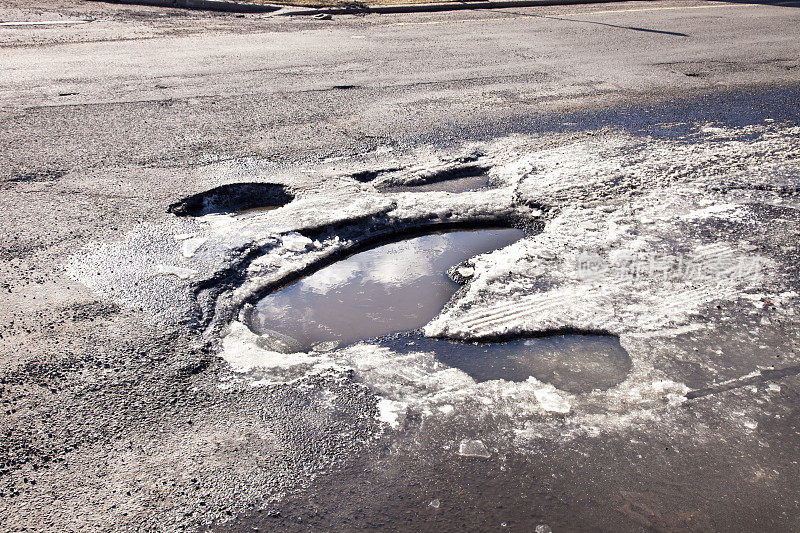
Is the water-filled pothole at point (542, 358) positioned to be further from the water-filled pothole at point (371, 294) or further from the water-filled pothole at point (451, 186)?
the water-filled pothole at point (451, 186)

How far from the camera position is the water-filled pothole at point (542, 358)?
2.96 metres

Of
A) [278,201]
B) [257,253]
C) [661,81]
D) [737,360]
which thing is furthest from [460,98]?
[737,360]

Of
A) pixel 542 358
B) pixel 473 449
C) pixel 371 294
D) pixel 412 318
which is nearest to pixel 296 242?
pixel 371 294

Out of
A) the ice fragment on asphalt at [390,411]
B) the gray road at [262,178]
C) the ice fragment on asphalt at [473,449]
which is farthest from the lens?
the ice fragment on asphalt at [390,411]

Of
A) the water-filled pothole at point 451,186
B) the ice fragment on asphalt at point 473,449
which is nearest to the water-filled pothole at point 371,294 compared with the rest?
the water-filled pothole at point 451,186

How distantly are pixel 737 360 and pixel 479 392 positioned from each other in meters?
1.28

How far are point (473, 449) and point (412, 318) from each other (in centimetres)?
106

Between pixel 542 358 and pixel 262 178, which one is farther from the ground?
pixel 262 178

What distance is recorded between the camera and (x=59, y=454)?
8.27 ft

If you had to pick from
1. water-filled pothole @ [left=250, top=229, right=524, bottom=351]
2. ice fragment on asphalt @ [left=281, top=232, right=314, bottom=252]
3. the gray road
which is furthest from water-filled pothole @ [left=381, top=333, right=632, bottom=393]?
ice fragment on asphalt @ [left=281, top=232, right=314, bottom=252]

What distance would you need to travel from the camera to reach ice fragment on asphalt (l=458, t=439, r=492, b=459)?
8.31ft

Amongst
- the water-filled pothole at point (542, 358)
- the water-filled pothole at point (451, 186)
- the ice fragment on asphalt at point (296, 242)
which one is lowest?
the water-filled pothole at point (542, 358)

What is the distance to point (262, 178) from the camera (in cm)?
505

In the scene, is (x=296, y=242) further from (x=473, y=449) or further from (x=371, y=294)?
(x=473, y=449)
